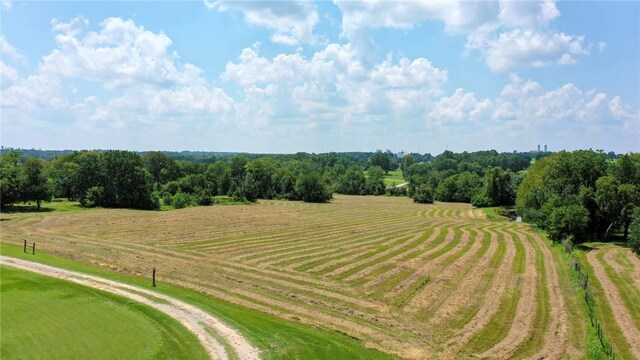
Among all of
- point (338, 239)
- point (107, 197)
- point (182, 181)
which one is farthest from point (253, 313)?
point (182, 181)

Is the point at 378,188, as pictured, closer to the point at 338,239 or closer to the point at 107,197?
the point at 107,197

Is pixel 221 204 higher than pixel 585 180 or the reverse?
the reverse

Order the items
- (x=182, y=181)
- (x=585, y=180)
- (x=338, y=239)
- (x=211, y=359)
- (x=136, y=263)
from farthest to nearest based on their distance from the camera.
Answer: (x=182, y=181), (x=585, y=180), (x=338, y=239), (x=136, y=263), (x=211, y=359)

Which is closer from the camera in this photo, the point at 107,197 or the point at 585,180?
the point at 585,180

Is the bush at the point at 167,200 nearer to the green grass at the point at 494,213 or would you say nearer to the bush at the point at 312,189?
the bush at the point at 312,189

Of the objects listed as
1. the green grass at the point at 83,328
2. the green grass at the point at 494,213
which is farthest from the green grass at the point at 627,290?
the green grass at the point at 494,213

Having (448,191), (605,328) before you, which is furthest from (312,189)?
(605,328)
